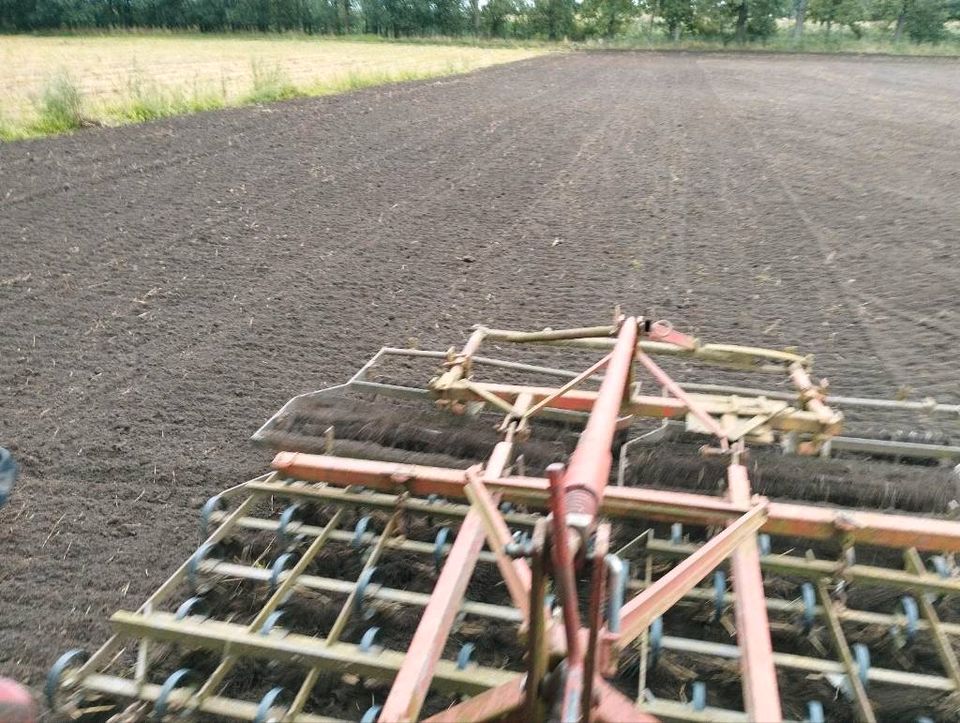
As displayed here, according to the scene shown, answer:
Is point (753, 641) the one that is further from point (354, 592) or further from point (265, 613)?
point (265, 613)

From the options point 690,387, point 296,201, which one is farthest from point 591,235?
point 690,387

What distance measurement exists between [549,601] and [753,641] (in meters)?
0.82

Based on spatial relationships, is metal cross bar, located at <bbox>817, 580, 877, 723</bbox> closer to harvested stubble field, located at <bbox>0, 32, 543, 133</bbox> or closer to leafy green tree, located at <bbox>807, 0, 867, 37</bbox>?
harvested stubble field, located at <bbox>0, 32, 543, 133</bbox>

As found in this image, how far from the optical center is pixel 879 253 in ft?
26.5

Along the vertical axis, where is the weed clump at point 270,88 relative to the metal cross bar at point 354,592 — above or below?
above

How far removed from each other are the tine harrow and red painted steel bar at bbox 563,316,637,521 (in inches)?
0.4

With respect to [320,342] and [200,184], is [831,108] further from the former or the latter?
[320,342]

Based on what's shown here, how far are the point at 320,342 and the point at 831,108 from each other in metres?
17.5

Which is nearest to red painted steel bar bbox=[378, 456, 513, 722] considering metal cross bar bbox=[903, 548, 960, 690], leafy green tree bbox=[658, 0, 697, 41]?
metal cross bar bbox=[903, 548, 960, 690]

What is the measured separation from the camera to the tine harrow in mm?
2043

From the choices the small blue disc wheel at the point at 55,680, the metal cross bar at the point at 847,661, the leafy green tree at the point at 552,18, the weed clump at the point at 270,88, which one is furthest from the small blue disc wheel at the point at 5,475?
the leafy green tree at the point at 552,18

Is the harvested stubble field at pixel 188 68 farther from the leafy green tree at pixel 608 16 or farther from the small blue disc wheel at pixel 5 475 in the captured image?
the small blue disc wheel at pixel 5 475

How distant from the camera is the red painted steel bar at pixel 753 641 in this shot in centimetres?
206

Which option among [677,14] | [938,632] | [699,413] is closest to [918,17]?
[677,14]
